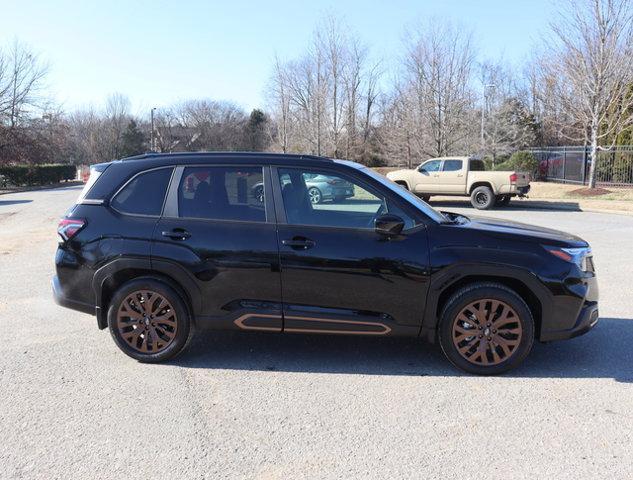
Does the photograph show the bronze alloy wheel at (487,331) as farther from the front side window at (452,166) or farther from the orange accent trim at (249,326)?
the front side window at (452,166)

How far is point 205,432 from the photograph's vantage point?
11.7 feet

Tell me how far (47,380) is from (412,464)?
2.95 metres

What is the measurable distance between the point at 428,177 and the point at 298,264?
16.6m

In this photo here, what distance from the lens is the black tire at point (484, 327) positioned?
436 cm

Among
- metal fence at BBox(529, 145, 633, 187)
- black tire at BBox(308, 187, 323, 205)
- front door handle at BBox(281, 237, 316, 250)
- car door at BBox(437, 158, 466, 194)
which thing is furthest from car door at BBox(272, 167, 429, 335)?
metal fence at BBox(529, 145, 633, 187)

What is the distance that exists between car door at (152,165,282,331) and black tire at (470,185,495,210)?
16084 mm

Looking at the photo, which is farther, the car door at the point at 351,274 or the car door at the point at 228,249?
the car door at the point at 228,249

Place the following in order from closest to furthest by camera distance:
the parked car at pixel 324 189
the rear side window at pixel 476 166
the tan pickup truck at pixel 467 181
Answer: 1. the parked car at pixel 324 189
2. the tan pickup truck at pixel 467 181
3. the rear side window at pixel 476 166

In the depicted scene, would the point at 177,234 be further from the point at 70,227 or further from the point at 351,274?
the point at 351,274

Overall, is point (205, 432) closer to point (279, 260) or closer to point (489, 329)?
point (279, 260)

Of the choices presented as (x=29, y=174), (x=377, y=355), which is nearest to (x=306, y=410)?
(x=377, y=355)

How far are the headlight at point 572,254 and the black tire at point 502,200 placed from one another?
52.4 feet

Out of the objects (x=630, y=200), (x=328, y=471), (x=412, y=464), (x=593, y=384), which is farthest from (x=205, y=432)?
(x=630, y=200)

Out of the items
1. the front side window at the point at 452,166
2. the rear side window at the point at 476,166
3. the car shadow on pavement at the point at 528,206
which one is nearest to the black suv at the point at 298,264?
the car shadow on pavement at the point at 528,206
